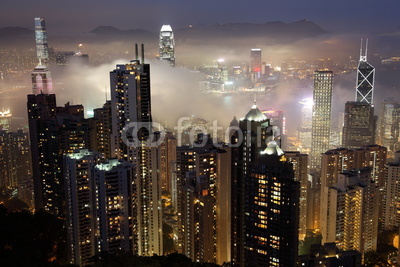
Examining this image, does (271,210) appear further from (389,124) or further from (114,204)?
(389,124)

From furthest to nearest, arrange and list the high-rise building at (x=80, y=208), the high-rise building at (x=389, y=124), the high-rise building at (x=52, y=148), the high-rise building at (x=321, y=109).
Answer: the high-rise building at (x=321, y=109) < the high-rise building at (x=389, y=124) < the high-rise building at (x=52, y=148) < the high-rise building at (x=80, y=208)

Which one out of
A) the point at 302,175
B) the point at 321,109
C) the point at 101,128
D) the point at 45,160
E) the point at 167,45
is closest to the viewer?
the point at 101,128

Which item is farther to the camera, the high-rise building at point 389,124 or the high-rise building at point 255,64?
the high-rise building at point 389,124

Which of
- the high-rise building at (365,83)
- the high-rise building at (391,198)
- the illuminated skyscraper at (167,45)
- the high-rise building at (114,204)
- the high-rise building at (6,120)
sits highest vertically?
the illuminated skyscraper at (167,45)

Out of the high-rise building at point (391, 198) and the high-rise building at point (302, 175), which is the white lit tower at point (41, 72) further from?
the high-rise building at point (391, 198)

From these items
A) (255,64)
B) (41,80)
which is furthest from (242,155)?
(41,80)

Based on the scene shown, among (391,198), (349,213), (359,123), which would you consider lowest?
(391,198)

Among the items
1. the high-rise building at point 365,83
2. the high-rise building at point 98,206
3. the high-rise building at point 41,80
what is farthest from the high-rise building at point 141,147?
the high-rise building at point 365,83

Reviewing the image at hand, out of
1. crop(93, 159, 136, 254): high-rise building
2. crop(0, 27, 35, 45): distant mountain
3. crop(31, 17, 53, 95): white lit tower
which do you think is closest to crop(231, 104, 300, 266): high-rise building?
crop(93, 159, 136, 254): high-rise building
